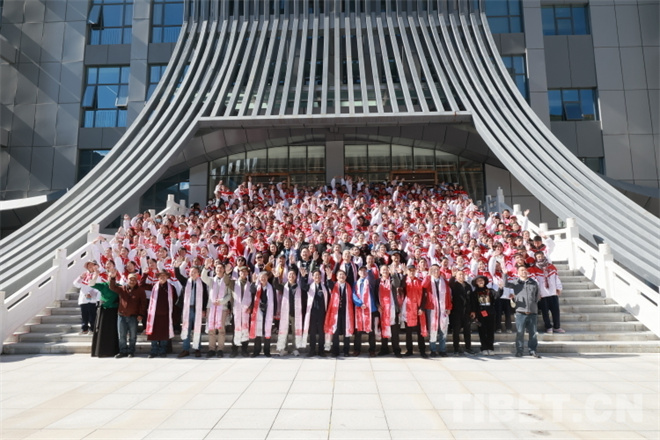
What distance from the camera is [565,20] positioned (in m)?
22.1

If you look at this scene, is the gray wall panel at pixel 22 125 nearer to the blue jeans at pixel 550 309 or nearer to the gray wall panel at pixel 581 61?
the blue jeans at pixel 550 309

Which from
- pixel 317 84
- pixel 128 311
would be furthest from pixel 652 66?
pixel 128 311

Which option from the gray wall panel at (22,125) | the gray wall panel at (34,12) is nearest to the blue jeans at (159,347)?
the gray wall panel at (22,125)

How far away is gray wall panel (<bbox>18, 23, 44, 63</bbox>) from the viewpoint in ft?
72.8

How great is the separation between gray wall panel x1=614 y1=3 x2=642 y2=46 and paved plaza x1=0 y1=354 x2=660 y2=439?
19.6 m

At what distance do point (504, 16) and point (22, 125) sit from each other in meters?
25.5

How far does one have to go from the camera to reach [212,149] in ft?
70.1

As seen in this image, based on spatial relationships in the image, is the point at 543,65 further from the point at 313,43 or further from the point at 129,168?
the point at 129,168

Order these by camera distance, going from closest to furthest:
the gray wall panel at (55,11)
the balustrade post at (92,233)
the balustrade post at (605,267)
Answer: the balustrade post at (605,267), the balustrade post at (92,233), the gray wall panel at (55,11)

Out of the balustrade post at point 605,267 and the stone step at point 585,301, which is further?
the balustrade post at point 605,267

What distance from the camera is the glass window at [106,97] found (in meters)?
21.8

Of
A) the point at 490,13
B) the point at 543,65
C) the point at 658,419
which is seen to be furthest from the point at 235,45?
the point at 658,419

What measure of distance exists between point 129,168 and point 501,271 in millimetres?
14005

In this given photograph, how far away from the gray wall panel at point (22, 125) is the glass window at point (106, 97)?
2667mm
